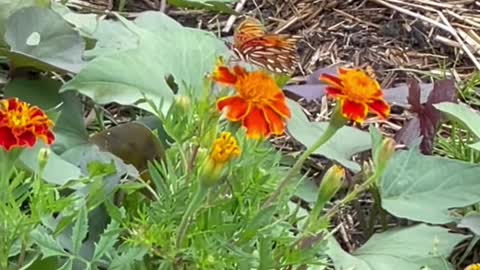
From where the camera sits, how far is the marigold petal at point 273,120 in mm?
1038

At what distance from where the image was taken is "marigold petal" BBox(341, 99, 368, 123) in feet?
3.44

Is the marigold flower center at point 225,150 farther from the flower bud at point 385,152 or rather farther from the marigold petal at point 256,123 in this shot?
the flower bud at point 385,152

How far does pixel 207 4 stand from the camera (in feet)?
6.45

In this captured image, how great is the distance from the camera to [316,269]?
1367 mm

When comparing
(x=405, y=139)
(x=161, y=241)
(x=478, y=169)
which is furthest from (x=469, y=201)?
(x=161, y=241)

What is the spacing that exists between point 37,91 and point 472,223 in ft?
2.19

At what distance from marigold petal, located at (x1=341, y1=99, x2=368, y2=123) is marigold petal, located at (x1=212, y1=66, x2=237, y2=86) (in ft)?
0.36

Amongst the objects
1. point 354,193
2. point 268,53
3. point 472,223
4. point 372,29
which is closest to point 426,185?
point 472,223

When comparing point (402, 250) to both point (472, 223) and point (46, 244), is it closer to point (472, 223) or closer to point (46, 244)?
point (472, 223)

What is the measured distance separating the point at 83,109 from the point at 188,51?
255 millimetres

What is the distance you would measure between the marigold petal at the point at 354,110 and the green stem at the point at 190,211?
0.15m

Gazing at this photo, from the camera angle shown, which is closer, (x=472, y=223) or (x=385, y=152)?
(x=385, y=152)

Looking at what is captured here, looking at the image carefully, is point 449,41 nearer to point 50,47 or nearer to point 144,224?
point 50,47

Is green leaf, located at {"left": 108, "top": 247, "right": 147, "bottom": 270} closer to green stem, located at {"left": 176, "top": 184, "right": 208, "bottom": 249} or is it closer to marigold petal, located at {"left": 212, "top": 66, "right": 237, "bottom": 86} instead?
green stem, located at {"left": 176, "top": 184, "right": 208, "bottom": 249}
